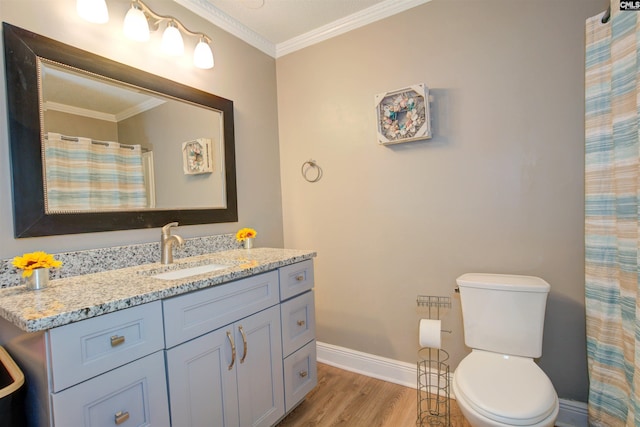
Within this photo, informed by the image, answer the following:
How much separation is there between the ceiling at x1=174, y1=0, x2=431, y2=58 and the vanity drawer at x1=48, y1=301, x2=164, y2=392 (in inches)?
68.4

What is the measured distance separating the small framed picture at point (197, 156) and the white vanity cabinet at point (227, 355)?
2.69 ft

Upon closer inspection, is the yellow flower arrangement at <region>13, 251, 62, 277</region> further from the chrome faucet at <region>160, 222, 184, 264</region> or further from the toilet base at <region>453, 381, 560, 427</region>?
the toilet base at <region>453, 381, 560, 427</region>

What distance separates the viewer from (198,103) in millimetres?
1834

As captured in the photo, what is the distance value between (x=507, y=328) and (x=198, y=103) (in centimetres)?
209

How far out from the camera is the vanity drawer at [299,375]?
5.22 feet

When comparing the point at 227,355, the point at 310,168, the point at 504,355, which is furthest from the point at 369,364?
the point at 310,168

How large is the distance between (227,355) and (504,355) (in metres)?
1.31

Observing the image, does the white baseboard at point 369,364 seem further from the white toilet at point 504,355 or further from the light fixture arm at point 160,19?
the light fixture arm at point 160,19

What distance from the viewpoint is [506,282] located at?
4.93ft

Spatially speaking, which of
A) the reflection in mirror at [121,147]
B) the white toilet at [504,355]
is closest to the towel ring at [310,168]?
the reflection in mirror at [121,147]

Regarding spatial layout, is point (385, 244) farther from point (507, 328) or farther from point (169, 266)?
point (169, 266)

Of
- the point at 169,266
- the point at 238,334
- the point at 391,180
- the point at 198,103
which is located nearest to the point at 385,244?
the point at 391,180

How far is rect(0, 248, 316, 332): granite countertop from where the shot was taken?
0.83 metres

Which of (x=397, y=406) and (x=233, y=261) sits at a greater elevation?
(x=233, y=261)
